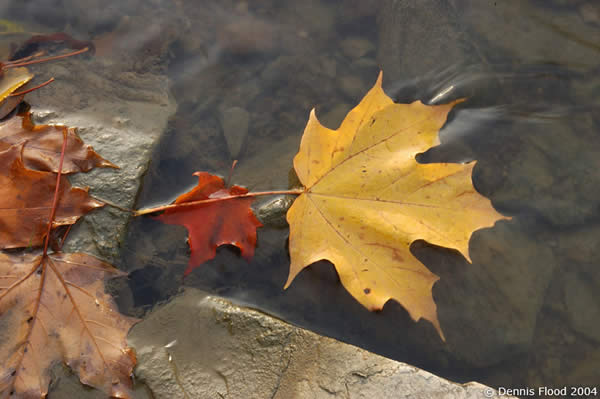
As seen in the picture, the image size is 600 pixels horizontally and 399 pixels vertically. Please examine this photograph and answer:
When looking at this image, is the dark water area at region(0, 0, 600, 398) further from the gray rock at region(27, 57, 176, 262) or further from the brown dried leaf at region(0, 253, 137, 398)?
the brown dried leaf at region(0, 253, 137, 398)

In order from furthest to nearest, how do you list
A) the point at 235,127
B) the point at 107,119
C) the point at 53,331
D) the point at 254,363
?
the point at 235,127, the point at 107,119, the point at 254,363, the point at 53,331

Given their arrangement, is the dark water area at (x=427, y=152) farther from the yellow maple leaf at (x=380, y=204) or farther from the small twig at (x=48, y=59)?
the yellow maple leaf at (x=380, y=204)

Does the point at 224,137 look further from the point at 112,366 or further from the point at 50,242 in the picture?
the point at 112,366

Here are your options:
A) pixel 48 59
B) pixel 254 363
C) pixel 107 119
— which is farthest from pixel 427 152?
pixel 48 59

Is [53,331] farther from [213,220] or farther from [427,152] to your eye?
[427,152]

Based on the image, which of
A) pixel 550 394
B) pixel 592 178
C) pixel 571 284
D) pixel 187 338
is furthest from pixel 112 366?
pixel 592 178

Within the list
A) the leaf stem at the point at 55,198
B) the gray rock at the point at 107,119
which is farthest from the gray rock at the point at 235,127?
the leaf stem at the point at 55,198

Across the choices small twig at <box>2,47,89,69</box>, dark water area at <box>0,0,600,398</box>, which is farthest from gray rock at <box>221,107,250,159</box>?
small twig at <box>2,47,89,69</box>
